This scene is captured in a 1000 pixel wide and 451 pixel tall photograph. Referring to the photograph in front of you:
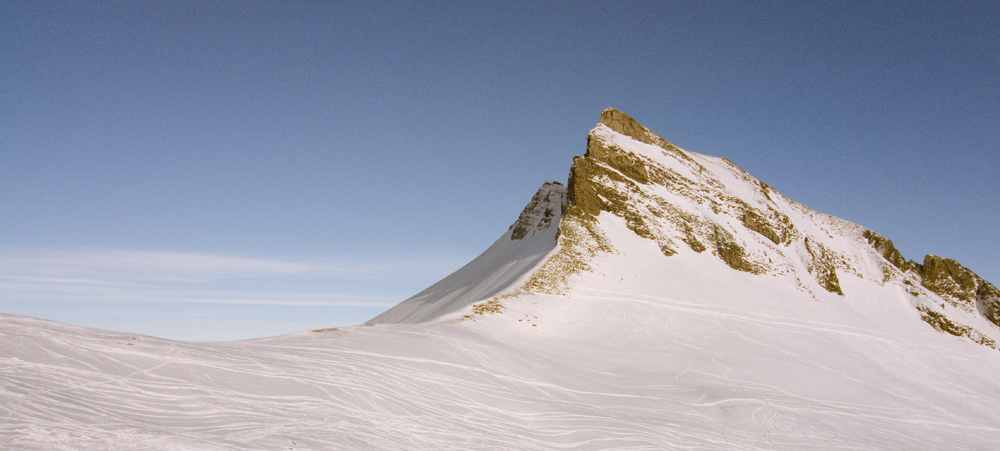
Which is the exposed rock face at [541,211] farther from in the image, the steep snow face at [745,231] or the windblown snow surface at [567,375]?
the windblown snow surface at [567,375]

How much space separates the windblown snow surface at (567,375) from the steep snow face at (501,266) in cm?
51

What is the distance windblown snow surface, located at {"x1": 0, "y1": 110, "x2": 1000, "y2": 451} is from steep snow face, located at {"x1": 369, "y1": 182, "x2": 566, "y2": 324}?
0.51m

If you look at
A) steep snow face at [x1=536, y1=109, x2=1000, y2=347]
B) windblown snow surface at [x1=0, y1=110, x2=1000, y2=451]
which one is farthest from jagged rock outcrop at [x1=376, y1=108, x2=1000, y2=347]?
windblown snow surface at [x1=0, y1=110, x2=1000, y2=451]

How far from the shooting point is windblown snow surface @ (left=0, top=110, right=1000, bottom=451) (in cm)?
730

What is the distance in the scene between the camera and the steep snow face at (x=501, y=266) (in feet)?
93.1

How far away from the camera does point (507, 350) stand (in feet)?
47.4

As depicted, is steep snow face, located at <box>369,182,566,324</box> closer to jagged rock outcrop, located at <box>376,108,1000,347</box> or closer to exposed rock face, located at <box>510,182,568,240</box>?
exposed rock face, located at <box>510,182,568,240</box>

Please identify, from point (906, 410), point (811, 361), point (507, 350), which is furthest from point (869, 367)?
point (507, 350)

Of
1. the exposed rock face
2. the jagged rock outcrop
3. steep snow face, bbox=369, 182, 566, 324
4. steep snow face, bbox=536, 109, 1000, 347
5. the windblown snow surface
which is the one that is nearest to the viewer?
the windblown snow surface

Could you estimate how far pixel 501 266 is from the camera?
3319 cm

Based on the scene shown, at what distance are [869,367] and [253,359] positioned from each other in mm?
22818

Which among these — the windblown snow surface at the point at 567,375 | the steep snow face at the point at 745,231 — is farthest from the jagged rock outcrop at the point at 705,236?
the windblown snow surface at the point at 567,375

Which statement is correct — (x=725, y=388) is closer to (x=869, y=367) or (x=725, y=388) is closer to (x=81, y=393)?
(x=869, y=367)

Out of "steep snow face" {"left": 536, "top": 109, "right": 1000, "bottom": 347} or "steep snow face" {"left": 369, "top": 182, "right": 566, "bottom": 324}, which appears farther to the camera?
"steep snow face" {"left": 536, "top": 109, "right": 1000, "bottom": 347}
